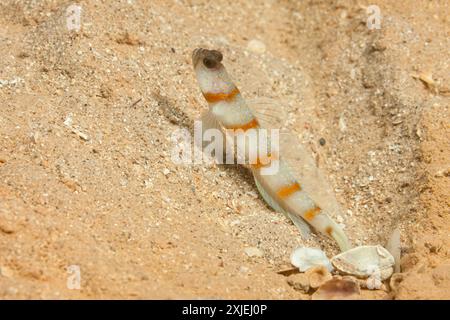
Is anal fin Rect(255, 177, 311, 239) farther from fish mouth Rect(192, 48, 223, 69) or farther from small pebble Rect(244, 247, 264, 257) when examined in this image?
fish mouth Rect(192, 48, 223, 69)

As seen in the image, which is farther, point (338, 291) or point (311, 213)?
point (311, 213)

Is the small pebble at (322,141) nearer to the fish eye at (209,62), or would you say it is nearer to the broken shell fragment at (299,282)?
the fish eye at (209,62)

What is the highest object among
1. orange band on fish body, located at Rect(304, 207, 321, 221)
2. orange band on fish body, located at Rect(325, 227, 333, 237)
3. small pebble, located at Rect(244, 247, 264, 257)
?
orange band on fish body, located at Rect(304, 207, 321, 221)

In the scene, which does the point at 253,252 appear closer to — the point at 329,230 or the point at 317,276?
the point at 317,276

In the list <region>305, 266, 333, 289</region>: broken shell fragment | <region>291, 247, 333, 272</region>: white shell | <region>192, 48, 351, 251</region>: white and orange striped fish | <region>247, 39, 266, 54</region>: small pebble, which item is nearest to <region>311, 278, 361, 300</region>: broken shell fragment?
<region>305, 266, 333, 289</region>: broken shell fragment

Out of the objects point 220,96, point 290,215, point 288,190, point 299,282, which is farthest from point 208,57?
point 299,282

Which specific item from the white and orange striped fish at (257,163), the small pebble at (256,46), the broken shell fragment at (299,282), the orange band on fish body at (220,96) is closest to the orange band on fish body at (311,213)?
the white and orange striped fish at (257,163)
